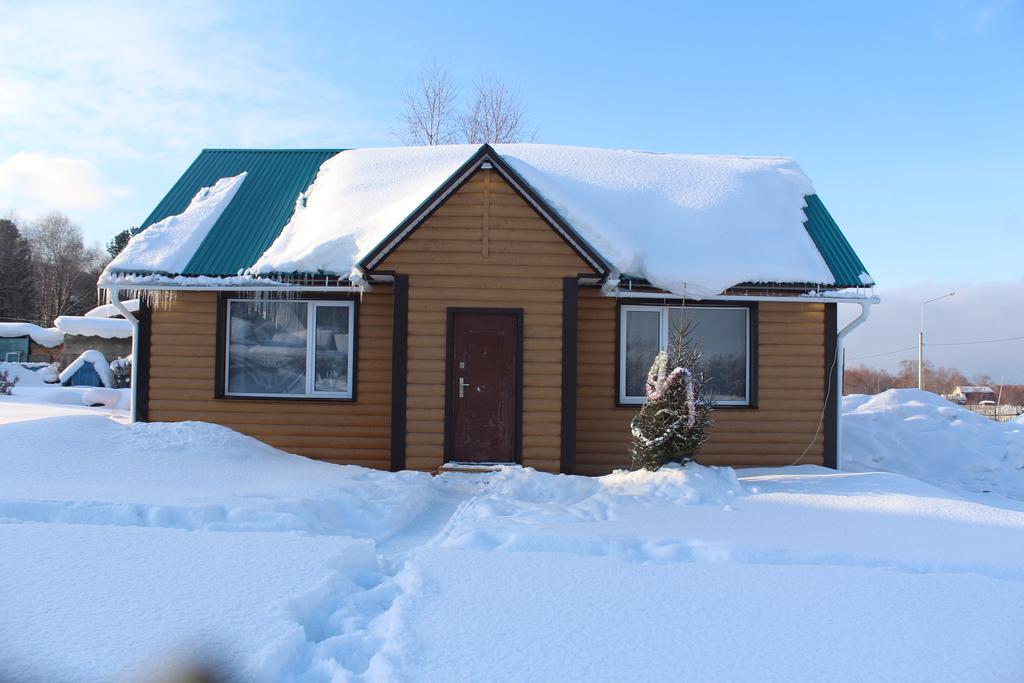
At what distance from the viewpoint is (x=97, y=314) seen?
1232 inches

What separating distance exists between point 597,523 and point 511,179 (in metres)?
4.63

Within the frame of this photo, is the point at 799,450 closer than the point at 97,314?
Yes

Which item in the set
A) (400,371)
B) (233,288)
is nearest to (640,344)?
(400,371)

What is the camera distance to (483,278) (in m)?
9.10

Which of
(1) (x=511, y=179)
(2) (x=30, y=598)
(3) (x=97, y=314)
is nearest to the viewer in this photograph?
(2) (x=30, y=598)

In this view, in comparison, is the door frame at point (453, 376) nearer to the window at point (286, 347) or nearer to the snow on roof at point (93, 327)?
the window at point (286, 347)

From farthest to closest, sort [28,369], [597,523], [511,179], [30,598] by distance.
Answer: [28,369] < [511,179] < [597,523] < [30,598]

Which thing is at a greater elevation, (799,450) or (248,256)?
(248,256)

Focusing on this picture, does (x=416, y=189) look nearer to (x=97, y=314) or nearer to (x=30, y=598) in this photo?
(x=30, y=598)

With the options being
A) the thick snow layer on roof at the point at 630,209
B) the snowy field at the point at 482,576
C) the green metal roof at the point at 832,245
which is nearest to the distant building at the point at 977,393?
the green metal roof at the point at 832,245

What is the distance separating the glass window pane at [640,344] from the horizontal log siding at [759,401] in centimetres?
27

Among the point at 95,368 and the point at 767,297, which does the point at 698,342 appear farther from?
the point at 95,368

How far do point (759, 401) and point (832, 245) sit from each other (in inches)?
107

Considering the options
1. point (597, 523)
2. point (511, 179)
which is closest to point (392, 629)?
point (597, 523)
